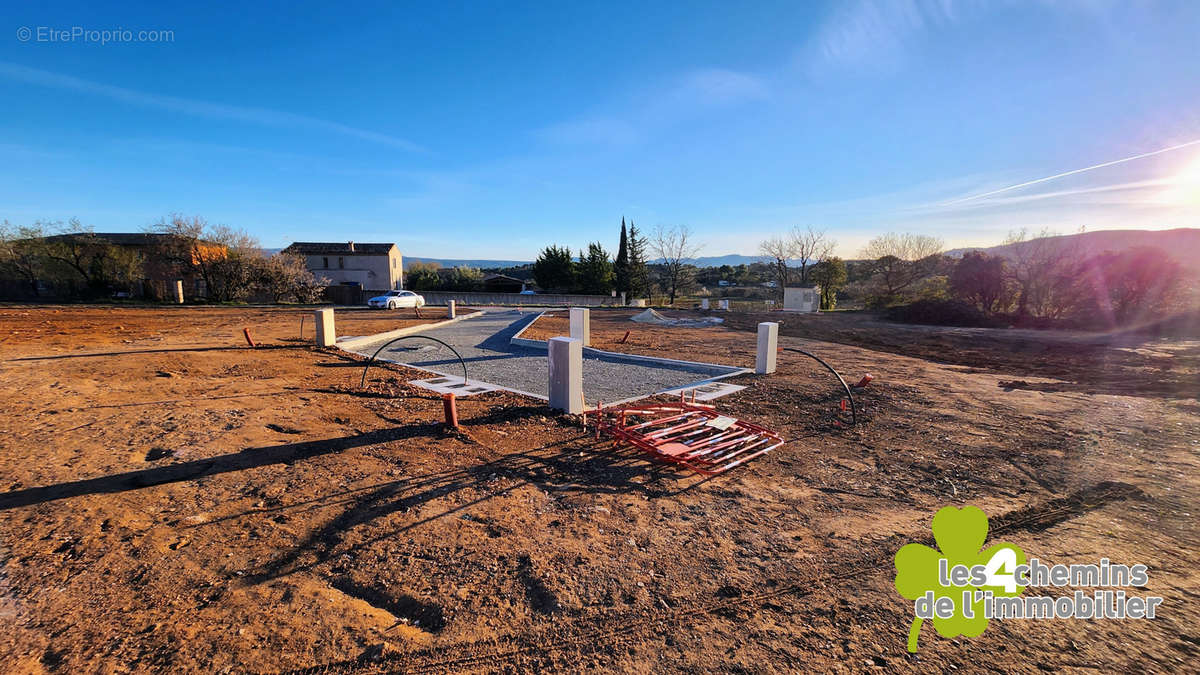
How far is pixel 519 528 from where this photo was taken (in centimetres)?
357

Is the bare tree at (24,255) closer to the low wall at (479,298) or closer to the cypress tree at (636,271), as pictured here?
the low wall at (479,298)

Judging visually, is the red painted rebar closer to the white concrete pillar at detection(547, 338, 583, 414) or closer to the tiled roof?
the white concrete pillar at detection(547, 338, 583, 414)

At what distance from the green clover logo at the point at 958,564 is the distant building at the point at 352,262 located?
50.5 m

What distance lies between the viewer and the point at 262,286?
3359 cm

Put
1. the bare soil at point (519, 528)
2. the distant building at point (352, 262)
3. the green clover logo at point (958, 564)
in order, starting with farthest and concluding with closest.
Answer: the distant building at point (352, 262), the green clover logo at point (958, 564), the bare soil at point (519, 528)

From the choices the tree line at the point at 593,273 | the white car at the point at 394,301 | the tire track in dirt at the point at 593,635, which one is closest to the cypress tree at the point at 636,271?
the tree line at the point at 593,273

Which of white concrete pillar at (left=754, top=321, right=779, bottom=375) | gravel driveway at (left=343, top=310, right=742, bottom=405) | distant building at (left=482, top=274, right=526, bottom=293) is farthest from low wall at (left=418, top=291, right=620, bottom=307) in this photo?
white concrete pillar at (left=754, top=321, right=779, bottom=375)

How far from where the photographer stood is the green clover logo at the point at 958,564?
2627 millimetres

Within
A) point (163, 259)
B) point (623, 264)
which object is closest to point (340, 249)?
point (163, 259)

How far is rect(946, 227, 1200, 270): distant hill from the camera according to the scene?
63.5 ft

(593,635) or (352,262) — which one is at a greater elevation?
(352,262)

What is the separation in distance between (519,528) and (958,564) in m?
3.42

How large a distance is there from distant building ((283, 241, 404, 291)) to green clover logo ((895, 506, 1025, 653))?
5055 cm

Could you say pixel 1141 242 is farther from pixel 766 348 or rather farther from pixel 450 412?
pixel 450 412
